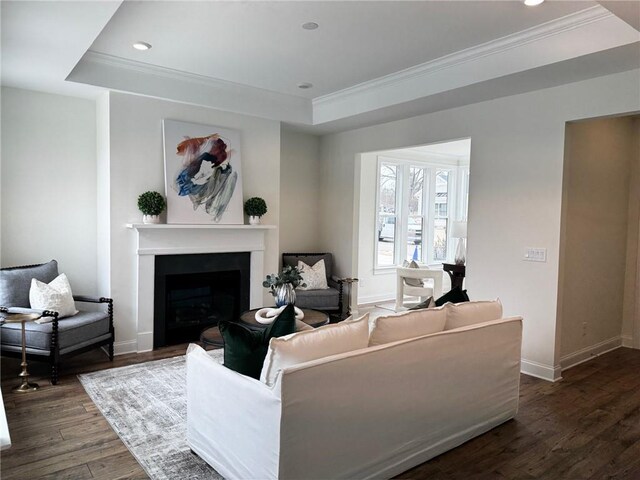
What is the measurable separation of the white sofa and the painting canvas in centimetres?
252

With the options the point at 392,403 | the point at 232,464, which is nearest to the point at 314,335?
the point at 392,403

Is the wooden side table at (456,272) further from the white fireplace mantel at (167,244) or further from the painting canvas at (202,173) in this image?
the painting canvas at (202,173)

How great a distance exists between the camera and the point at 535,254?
4.24 meters

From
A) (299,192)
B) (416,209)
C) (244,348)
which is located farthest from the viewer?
(416,209)

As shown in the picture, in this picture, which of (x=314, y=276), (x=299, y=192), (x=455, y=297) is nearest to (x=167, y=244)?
(x=314, y=276)

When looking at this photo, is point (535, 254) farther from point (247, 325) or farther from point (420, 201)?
point (420, 201)

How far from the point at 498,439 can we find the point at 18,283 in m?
4.22

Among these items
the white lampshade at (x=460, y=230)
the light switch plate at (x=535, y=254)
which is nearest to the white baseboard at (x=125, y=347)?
the light switch plate at (x=535, y=254)

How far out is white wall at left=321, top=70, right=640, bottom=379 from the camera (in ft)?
13.0

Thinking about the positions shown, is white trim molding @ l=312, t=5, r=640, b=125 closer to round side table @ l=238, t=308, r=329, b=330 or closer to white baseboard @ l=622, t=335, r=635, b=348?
round side table @ l=238, t=308, r=329, b=330

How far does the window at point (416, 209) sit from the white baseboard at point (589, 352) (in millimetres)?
3456

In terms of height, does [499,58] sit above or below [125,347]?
above

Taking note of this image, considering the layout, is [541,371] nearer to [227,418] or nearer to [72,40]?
[227,418]

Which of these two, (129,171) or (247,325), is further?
(129,171)
